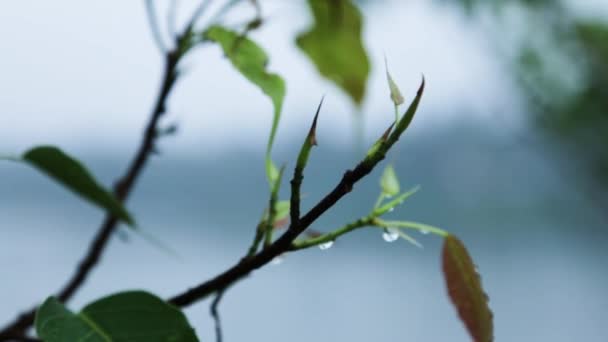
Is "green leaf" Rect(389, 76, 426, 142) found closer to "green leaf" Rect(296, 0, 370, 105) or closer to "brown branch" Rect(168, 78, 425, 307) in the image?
Result: "brown branch" Rect(168, 78, 425, 307)

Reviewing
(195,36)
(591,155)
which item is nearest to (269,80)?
(195,36)

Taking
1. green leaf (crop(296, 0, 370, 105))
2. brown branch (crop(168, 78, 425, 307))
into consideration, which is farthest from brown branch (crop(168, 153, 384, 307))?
green leaf (crop(296, 0, 370, 105))

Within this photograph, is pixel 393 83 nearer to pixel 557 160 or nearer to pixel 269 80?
pixel 269 80

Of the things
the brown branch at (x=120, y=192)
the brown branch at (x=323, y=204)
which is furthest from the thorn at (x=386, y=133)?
the brown branch at (x=120, y=192)

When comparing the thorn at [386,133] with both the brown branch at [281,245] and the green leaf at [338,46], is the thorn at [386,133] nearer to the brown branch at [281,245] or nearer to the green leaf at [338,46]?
the brown branch at [281,245]

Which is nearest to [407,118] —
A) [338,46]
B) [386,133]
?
[386,133]

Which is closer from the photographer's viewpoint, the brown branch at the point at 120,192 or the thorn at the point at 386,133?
the thorn at the point at 386,133
